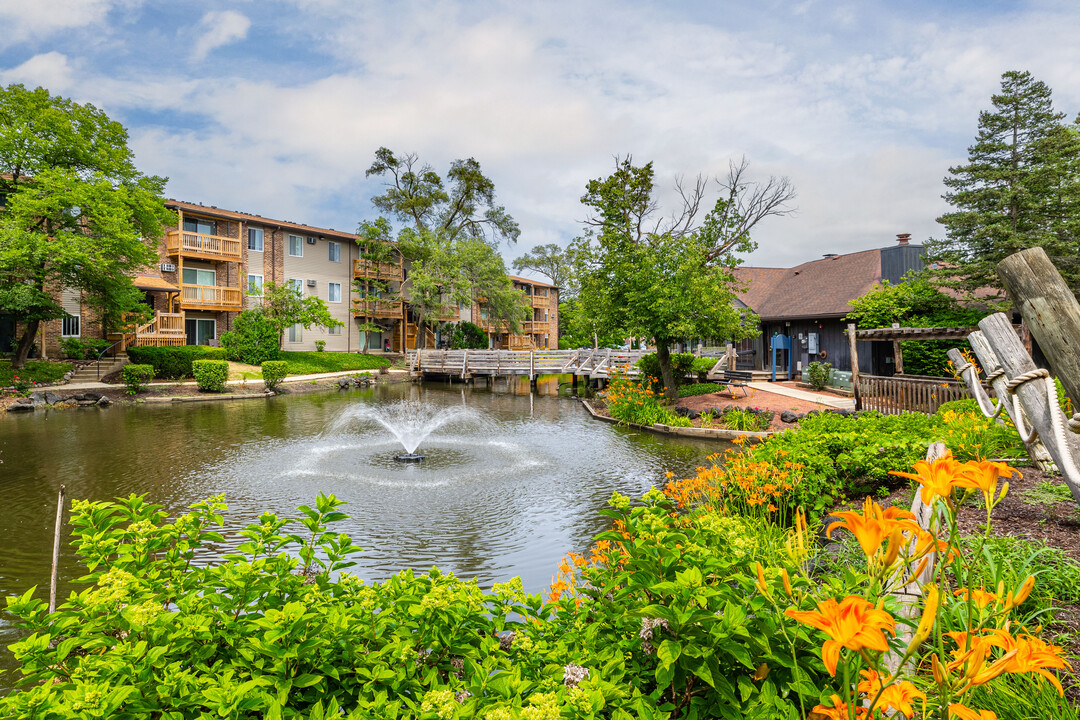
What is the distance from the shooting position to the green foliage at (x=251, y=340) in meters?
29.3

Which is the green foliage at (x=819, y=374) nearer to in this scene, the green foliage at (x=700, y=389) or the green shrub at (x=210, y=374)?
the green foliage at (x=700, y=389)

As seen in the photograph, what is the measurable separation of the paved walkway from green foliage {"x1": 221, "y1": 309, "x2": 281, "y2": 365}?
82.7ft

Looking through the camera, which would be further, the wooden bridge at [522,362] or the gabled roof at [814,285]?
the wooden bridge at [522,362]

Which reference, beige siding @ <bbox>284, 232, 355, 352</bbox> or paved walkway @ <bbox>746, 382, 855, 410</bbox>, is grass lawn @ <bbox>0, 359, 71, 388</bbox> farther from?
paved walkway @ <bbox>746, 382, 855, 410</bbox>

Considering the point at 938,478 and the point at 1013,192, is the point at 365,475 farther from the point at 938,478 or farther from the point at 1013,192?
the point at 1013,192

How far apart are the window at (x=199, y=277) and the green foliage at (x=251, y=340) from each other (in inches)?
149

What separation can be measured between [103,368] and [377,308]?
18080 mm

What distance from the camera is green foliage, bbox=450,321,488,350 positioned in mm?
43438

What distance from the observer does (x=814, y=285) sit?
2781 centimetres

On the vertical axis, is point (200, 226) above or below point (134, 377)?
above

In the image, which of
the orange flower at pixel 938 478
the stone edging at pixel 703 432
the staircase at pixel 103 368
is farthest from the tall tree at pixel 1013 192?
the staircase at pixel 103 368

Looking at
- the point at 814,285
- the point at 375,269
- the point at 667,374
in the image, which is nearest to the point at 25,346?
the point at 375,269

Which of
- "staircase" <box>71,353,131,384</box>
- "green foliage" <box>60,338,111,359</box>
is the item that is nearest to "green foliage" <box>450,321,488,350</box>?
"staircase" <box>71,353,131,384</box>

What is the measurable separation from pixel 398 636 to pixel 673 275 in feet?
55.7
